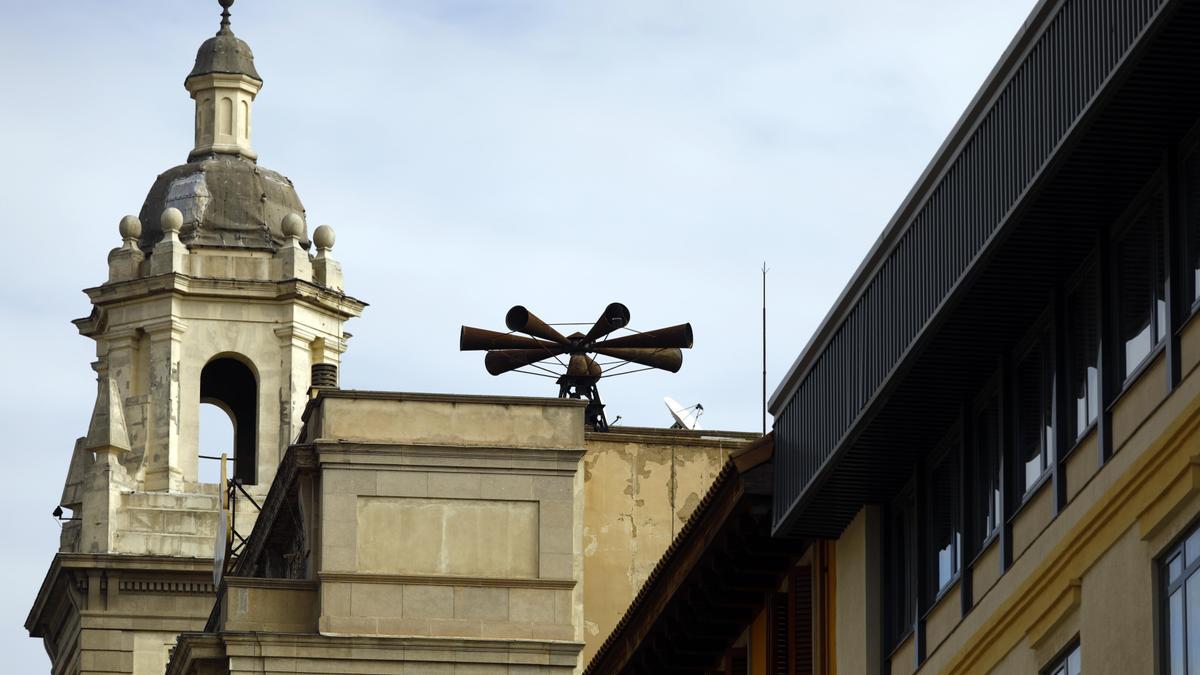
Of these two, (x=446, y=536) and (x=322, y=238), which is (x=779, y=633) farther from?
(x=322, y=238)

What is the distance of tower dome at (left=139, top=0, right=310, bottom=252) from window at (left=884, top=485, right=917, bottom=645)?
54.7m

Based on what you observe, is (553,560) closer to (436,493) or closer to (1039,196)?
(436,493)

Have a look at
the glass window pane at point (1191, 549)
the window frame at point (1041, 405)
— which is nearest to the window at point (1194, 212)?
the glass window pane at point (1191, 549)

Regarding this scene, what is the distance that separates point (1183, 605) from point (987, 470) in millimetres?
5853

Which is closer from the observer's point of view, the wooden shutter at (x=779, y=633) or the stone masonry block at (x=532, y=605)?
the wooden shutter at (x=779, y=633)

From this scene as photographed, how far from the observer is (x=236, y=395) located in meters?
95.2

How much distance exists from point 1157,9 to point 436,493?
118 ft

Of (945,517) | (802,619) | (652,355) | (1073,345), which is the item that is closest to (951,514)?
(945,517)

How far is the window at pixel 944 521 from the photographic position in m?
34.6

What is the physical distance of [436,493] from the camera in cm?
6244

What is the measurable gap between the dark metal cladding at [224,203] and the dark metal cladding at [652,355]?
75.9 ft

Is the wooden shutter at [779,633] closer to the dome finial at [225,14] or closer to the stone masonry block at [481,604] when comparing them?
the stone masonry block at [481,604]

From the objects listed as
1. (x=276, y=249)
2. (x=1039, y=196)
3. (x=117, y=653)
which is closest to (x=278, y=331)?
(x=276, y=249)

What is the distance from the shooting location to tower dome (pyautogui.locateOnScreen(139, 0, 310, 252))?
3595 inches
